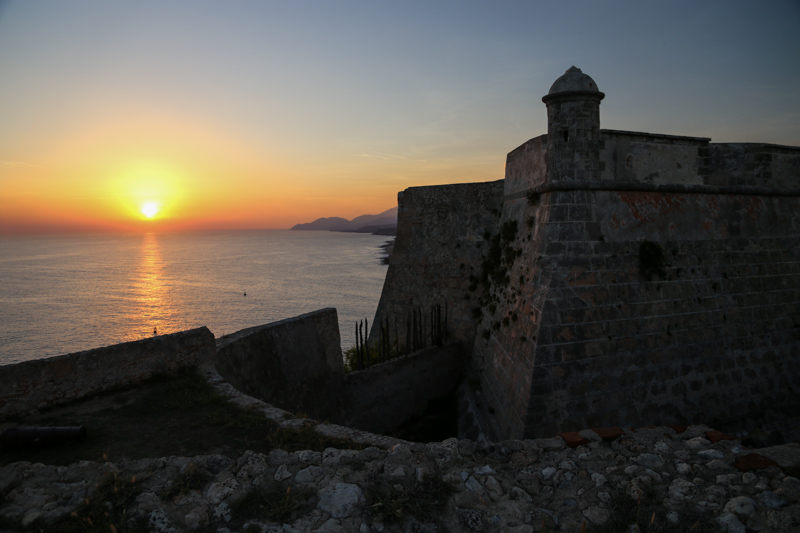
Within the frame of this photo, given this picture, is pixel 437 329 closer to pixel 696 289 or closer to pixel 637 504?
pixel 696 289

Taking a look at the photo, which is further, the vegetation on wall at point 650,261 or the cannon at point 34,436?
the vegetation on wall at point 650,261

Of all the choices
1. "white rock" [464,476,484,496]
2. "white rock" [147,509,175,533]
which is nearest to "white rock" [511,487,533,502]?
"white rock" [464,476,484,496]

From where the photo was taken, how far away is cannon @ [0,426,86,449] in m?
5.46

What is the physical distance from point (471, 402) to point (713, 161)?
8885 mm

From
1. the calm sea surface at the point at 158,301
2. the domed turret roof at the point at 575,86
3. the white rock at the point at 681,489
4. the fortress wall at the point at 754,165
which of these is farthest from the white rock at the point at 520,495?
the calm sea surface at the point at 158,301

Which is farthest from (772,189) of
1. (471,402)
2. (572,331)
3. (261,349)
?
(261,349)

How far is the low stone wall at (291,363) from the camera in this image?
9375 millimetres

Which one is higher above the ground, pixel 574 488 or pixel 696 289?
pixel 696 289

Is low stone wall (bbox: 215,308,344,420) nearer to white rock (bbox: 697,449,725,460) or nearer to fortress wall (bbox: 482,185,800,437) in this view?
fortress wall (bbox: 482,185,800,437)

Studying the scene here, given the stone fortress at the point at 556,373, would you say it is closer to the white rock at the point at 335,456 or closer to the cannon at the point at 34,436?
the white rock at the point at 335,456

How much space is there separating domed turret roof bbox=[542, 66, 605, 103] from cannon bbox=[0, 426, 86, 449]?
10.5 meters

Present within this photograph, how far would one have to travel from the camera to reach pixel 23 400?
6.54m

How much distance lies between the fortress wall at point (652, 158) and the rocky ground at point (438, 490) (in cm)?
667

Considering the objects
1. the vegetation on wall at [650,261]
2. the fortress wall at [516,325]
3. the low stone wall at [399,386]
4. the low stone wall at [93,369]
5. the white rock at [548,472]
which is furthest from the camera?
the low stone wall at [399,386]
